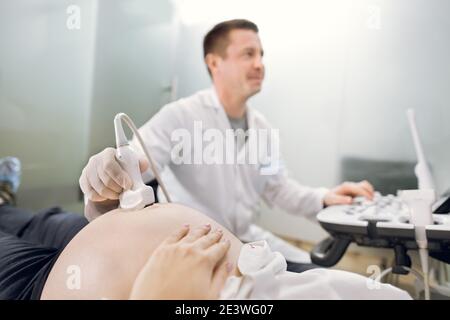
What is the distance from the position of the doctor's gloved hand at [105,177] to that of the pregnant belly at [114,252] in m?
0.04

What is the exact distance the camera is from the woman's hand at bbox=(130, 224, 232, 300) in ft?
1.24

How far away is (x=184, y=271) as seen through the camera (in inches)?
15.5

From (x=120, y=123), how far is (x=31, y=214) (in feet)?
2.34

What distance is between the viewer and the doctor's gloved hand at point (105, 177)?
566 millimetres

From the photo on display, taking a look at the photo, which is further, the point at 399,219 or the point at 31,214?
the point at 31,214

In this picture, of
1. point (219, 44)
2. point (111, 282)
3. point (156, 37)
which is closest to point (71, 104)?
point (156, 37)

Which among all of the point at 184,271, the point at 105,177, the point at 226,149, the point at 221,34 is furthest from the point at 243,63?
the point at 184,271

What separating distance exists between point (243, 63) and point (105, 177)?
40 centimetres

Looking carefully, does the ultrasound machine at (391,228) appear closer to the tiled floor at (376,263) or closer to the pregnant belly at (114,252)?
the tiled floor at (376,263)

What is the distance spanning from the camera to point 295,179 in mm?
1217

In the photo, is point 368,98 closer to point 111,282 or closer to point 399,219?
point 399,219

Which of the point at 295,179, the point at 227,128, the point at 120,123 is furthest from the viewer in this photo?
the point at 295,179

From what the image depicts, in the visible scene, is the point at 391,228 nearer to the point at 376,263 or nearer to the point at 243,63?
the point at 376,263

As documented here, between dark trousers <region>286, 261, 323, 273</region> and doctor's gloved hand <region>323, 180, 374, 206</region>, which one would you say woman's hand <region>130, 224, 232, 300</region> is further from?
doctor's gloved hand <region>323, 180, 374, 206</region>
